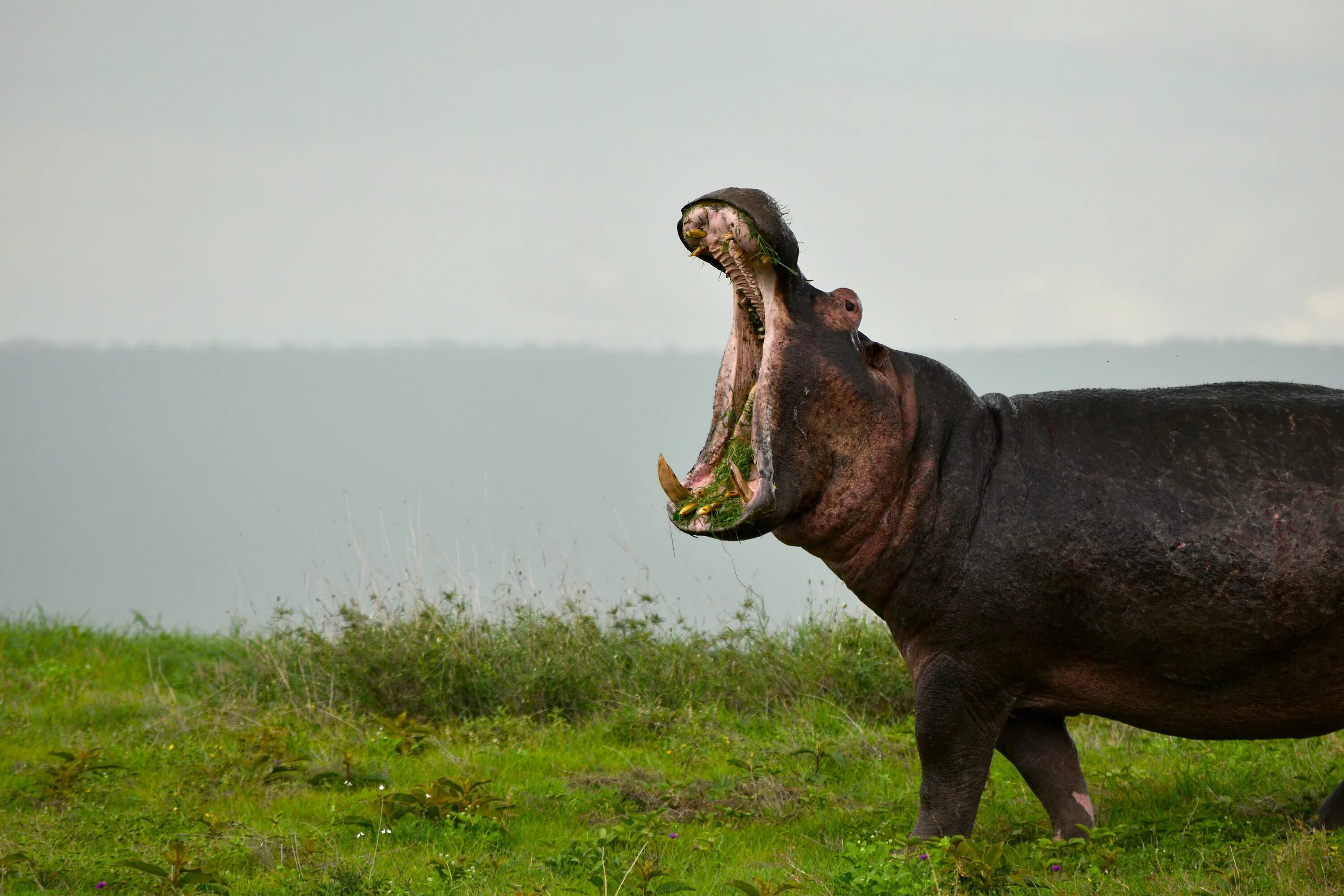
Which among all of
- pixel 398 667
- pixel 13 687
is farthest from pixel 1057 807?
pixel 13 687

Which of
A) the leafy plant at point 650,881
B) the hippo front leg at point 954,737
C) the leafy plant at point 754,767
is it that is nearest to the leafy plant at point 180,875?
the leafy plant at point 650,881

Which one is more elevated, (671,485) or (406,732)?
(671,485)

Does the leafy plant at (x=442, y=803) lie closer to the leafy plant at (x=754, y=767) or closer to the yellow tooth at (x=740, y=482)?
the leafy plant at (x=754, y=767)

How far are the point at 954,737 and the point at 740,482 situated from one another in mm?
1180

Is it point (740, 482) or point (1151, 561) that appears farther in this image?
point (740, 482)

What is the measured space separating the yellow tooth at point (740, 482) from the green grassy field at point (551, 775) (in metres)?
1.28

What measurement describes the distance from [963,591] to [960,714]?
1.47 feet

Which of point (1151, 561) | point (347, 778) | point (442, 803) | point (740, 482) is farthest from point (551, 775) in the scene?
point (1151, 561)

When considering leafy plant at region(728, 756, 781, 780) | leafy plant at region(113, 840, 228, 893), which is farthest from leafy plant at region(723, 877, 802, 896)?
leafy plant at region(728, 756, 781, 780)

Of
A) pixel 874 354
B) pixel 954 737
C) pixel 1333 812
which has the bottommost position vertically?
pixel 1333 812

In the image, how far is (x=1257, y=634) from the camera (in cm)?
450

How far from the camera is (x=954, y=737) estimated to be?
4.76 m

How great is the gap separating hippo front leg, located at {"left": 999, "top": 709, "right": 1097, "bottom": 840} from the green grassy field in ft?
0.46

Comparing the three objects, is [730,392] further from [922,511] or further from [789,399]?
[922,511]
